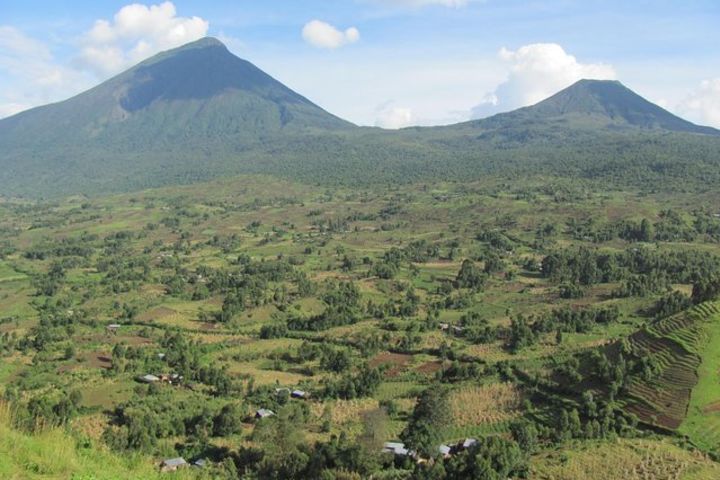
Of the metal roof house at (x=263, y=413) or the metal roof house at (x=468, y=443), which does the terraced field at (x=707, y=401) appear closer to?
the metal roof house at (x=468, y=443)

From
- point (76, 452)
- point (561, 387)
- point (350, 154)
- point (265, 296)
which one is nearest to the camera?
point (76, 452)

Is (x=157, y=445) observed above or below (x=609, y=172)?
below

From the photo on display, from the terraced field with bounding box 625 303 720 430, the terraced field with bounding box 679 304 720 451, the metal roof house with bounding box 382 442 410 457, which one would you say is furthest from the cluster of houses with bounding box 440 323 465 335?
the metal roof house with bounding box 382 442 410 457

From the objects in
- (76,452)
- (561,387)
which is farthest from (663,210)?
(76,452)

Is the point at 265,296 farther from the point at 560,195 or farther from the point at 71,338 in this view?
the point at 560,195

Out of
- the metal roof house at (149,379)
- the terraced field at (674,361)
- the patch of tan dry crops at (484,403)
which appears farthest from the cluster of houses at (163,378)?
the terraced field at (674,361)
